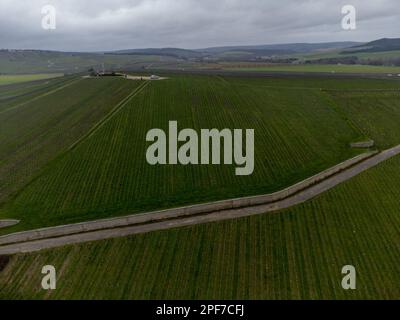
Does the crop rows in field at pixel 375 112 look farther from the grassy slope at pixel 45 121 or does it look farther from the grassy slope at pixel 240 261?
the grassy slope at pixel 45 121

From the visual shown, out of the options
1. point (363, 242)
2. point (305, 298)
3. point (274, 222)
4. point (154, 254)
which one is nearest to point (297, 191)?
point (274, 222)

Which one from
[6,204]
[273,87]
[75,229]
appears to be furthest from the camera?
[273,87]

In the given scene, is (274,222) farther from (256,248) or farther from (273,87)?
(273,87)

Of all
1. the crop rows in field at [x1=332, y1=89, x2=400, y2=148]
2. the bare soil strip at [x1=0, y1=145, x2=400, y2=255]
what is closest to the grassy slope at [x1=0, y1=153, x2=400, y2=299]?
the bare soil strip at [x1=0, y1=145, x2=400, y2=255]

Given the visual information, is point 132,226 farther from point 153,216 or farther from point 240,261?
point 240,261

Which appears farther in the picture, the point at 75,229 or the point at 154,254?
the point at 75,229

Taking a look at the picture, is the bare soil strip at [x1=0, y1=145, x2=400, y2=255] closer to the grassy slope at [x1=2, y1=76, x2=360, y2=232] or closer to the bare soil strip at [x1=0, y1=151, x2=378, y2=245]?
the bare soil strip at [x1=0, y1=151, x2=378, y2=245]
